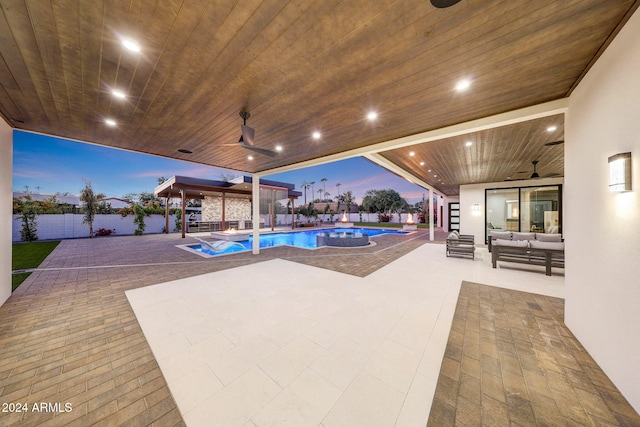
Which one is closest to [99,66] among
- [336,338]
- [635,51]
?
[336,338]

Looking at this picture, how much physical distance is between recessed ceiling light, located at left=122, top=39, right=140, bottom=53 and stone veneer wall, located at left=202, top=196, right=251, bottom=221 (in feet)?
50.5

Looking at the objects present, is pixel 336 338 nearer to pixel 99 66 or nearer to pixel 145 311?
pixel 145 311

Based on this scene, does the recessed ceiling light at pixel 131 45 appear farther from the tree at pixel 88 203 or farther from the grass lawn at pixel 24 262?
the tree at pixel 88 203

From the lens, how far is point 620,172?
179cm

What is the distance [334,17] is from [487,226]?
1263 cm

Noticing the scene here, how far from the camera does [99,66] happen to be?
2262 mm

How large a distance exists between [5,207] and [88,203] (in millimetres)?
10960

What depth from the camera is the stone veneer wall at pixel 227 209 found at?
16047 millimetres

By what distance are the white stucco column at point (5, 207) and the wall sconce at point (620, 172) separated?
784cm

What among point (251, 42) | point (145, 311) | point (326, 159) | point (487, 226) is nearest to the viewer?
point (251, 42)

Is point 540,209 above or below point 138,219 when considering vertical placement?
above

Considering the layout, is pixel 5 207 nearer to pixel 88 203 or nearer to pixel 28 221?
pixel 88 203

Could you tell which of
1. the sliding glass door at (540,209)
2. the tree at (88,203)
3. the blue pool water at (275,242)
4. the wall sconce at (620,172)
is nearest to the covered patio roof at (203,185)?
the tree at (88,203)

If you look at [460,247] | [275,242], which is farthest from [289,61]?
[275,242]
